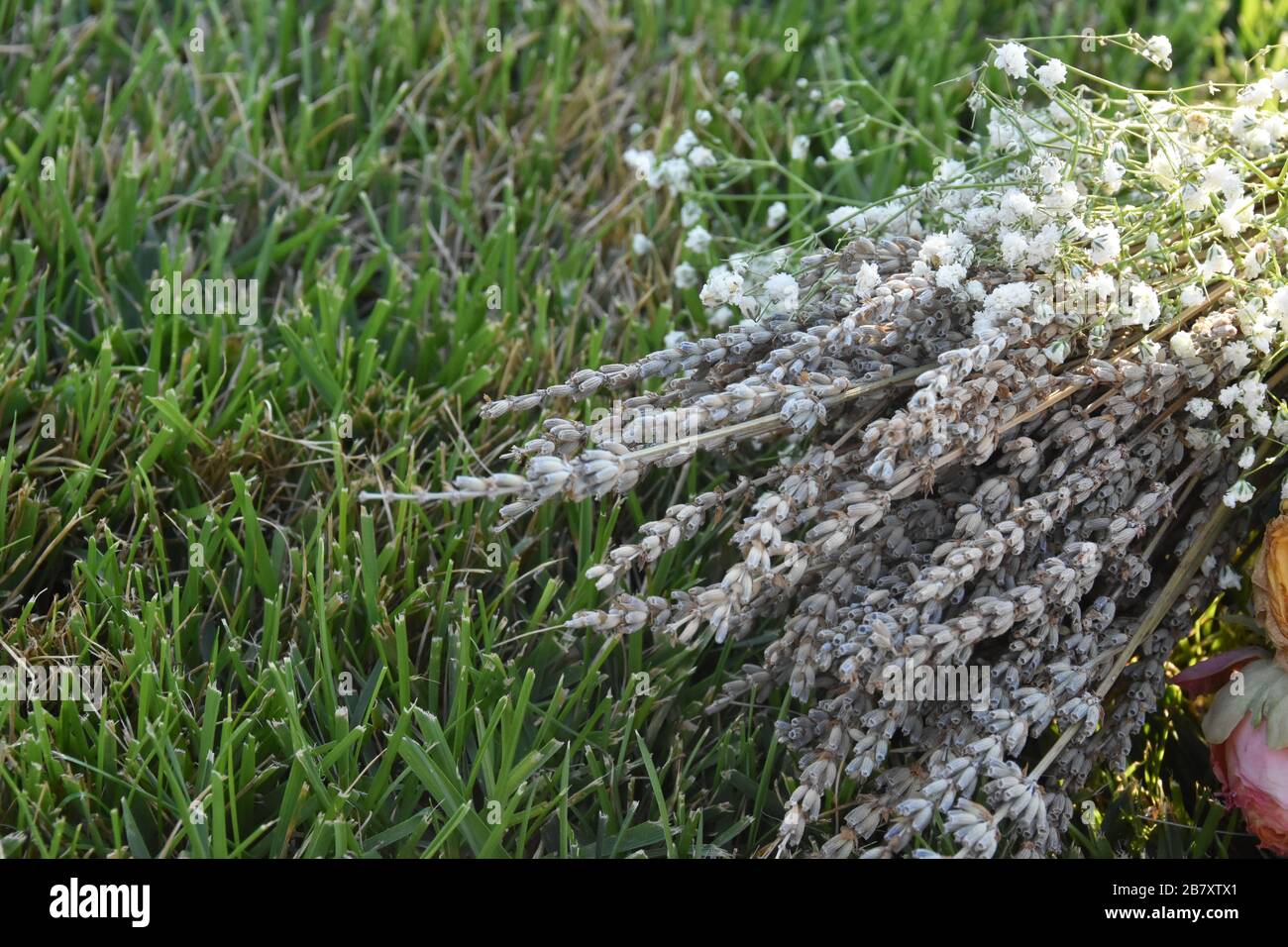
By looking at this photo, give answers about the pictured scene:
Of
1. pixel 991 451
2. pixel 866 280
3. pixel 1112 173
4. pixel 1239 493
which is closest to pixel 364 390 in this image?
pixel 866 280

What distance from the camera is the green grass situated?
4.75 ft

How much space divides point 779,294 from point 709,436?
280 millimetres

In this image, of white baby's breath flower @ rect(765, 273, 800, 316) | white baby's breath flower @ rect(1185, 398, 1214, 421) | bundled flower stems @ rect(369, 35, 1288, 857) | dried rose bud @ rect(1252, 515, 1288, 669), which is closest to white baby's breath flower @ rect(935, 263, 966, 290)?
bundled flower stems @ rect(369, 35, 1288, 857)

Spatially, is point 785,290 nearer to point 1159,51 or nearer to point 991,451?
point 991,451

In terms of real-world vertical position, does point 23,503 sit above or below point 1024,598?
below

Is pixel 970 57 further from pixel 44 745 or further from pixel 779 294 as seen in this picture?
pixel 44 745

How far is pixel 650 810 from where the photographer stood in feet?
4.99

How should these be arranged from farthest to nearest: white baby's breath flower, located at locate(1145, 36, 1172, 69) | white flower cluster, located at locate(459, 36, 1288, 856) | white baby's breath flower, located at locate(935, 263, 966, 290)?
white baby's breath flower, located at locate(1145, 36, 1172, 69), white baby's breath flower, located at locate(935, 263, 966, 290), white flower cluster, located at locate(459, 36, 1288, 856)

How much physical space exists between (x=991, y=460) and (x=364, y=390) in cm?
91

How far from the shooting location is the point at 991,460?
1548 mm

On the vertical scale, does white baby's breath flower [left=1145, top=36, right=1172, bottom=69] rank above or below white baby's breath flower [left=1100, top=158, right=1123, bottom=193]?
above

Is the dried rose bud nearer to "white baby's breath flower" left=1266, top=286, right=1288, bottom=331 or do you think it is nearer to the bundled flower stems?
the bundled flower stems

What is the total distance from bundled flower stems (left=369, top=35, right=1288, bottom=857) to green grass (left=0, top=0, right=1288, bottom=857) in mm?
159

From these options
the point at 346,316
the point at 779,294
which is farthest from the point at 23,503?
the point at 779,294
